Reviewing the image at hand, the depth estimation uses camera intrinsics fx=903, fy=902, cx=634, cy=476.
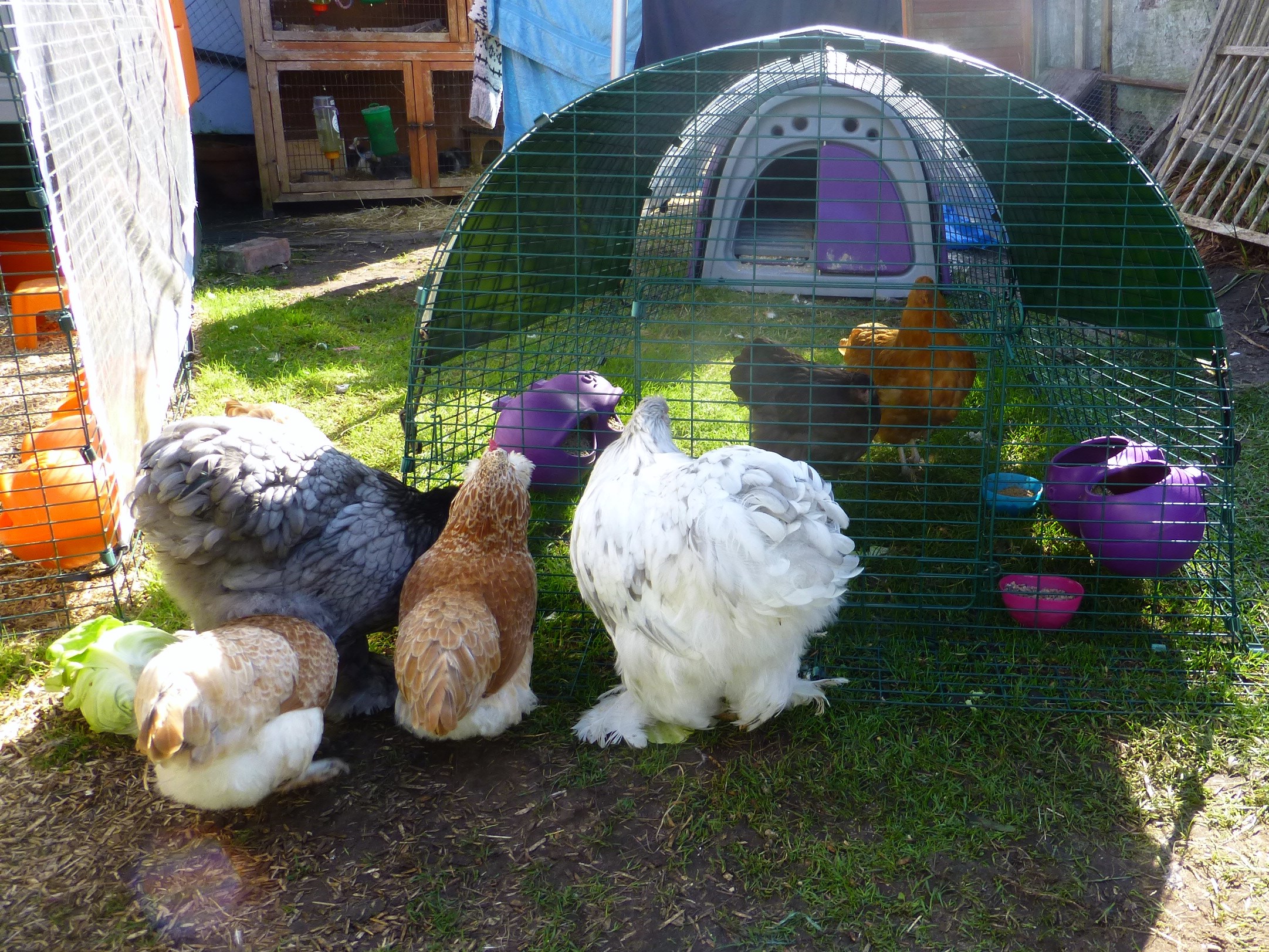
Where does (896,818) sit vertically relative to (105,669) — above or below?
below

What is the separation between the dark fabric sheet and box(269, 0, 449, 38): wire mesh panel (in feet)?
11.3

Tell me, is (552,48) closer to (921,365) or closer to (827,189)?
(827,189)

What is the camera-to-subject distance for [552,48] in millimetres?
5914

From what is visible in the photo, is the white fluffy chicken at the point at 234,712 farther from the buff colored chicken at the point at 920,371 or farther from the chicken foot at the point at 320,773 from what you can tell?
the buff colored chicken at the point at 920,371

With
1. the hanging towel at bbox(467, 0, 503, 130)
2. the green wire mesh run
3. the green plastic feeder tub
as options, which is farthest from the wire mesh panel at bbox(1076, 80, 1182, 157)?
the green plastic feeder tub

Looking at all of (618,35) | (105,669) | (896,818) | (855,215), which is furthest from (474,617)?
(855,215)

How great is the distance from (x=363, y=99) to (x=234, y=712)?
9.17 metres

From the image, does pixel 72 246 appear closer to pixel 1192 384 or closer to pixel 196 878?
pixel 196 878

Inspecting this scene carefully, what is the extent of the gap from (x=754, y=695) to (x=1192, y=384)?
3405mm

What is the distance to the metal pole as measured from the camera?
16.3 feet

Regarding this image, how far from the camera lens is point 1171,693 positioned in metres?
2.81

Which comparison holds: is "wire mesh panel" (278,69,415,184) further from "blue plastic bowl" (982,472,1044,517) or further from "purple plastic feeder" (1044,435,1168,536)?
"purple plastic feeder" (1044,435,1168,536)

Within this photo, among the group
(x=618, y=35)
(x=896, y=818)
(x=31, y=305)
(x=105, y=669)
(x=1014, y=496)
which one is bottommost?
(x=896, y=818)

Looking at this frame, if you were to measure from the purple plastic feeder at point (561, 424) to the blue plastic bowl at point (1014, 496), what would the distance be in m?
1.53
